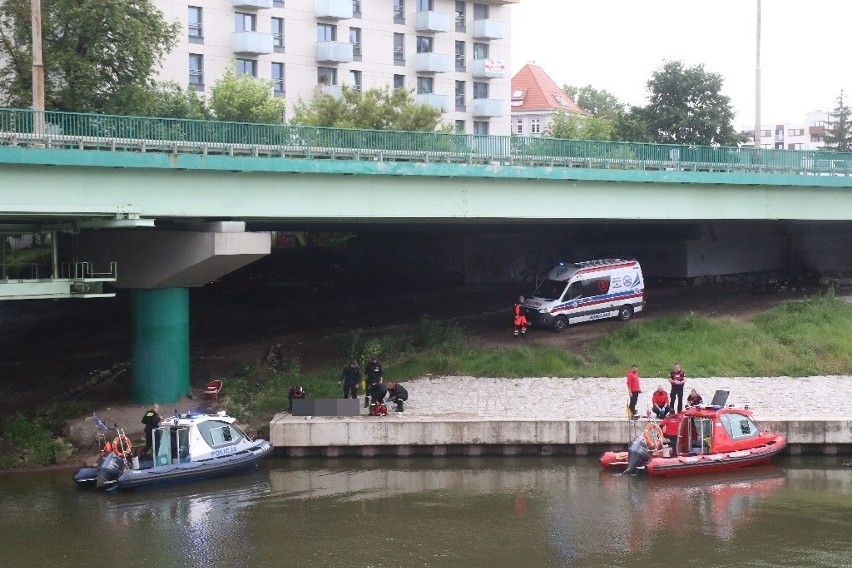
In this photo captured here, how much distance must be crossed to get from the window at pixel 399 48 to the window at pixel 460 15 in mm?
5478

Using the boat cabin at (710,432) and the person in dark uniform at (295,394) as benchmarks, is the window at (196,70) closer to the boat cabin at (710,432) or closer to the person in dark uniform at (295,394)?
the person in dark uniform at (295,394)

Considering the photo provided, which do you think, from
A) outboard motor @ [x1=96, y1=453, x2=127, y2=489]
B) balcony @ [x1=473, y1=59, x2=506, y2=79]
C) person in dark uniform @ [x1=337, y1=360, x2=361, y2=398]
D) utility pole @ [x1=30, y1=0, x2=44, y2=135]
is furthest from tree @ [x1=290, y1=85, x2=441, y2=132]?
outboard motor @ [x1=96, y1=453, x2=127, y2=489]

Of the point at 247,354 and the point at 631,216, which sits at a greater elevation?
the point at 631,216

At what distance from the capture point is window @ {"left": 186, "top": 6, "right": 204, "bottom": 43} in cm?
6400

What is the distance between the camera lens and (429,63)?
245ft

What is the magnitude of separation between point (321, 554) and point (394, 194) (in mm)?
14124

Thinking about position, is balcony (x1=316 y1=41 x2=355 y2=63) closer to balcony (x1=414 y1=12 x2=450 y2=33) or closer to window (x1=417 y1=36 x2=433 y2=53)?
balcony (x1=414 y1=12 x2=450 y2=33)

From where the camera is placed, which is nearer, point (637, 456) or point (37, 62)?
point (637, 456)

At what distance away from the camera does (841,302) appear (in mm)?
41219

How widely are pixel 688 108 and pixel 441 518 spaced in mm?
53405

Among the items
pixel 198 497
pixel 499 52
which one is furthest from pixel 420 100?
pixel 198 497

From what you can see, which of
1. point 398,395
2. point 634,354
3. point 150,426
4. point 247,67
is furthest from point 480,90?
point 150,426

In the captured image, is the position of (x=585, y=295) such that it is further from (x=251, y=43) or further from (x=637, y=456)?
(x=251, y=43)

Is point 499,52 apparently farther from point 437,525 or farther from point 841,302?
point 437,525
